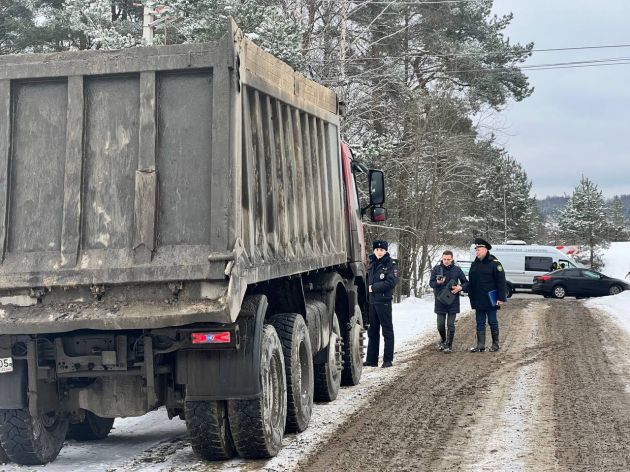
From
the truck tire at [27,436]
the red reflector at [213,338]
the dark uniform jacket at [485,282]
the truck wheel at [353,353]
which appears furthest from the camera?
the dark uniform jacket at [485,282]

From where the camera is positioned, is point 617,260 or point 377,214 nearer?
point 377,214

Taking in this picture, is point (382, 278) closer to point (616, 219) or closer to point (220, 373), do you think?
point (220, 373)

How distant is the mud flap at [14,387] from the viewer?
616 cm

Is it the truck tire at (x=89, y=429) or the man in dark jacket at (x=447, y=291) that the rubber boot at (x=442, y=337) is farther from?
the truck tire at (x=89, y=429)

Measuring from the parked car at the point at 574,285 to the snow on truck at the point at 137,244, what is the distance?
30.1 m

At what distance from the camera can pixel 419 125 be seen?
92.2 feet

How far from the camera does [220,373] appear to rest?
241 inches

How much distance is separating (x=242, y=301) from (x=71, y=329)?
1.15 metres

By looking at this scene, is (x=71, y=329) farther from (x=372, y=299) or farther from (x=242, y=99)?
(x=372, y=299)

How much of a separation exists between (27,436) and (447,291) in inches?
352

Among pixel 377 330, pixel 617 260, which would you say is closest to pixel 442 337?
pixel 377 330

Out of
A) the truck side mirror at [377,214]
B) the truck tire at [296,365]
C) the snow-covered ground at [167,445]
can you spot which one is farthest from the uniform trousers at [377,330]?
the truck tire at [296,365]

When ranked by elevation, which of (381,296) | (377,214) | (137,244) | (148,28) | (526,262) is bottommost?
(381,296)

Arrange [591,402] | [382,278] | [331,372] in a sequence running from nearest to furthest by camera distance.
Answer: [591,402], [331,372], [382,278]
